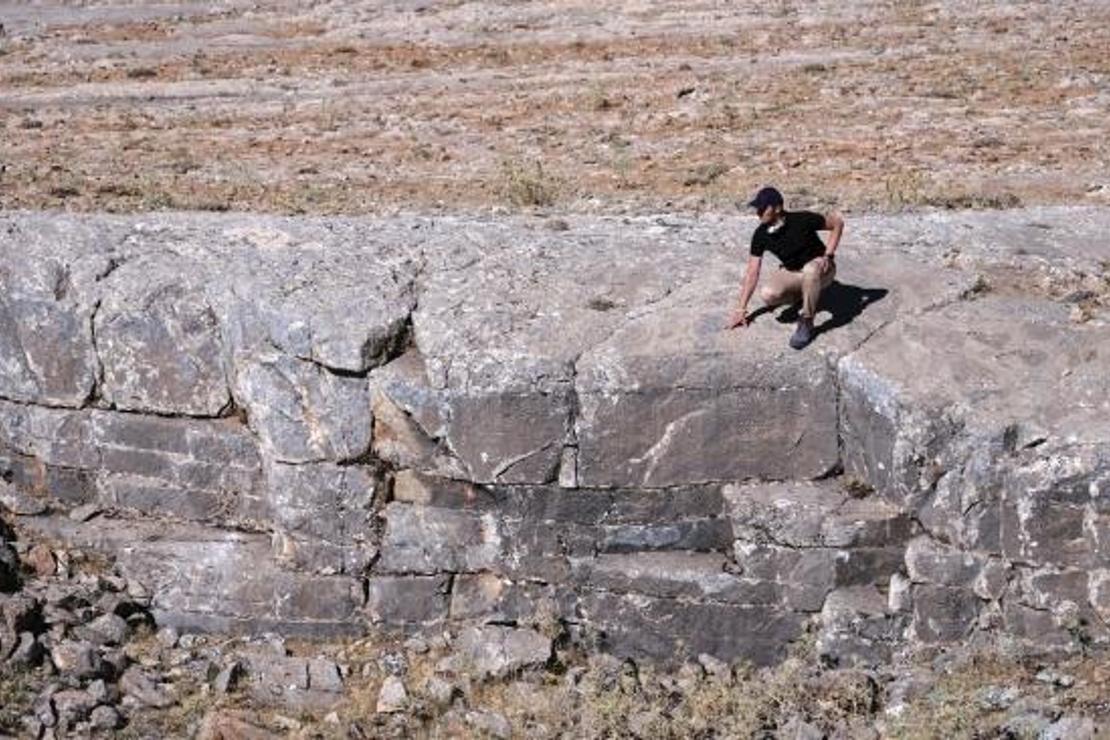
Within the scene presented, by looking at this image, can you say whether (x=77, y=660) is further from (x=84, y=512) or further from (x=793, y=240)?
(x=793, y=240)

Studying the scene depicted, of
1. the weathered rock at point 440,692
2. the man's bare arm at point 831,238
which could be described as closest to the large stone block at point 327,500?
the weathered rock at point 440,692

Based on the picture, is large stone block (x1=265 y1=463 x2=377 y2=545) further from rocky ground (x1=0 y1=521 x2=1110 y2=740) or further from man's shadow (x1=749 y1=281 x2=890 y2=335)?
man's shadow (x1=749 y1=281 x2=890 y2=335)

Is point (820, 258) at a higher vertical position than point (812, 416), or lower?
higher

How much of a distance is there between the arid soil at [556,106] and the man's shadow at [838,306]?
3.18 m

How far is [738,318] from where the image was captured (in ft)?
40.8

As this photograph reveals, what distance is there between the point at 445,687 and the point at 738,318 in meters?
3.52

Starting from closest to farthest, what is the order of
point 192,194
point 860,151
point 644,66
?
point 192,194
point 860,151
point 644,66

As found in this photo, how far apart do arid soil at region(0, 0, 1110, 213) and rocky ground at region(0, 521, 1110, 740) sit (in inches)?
195

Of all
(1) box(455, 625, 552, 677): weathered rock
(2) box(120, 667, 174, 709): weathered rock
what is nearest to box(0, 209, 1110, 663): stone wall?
(1) box(455, 625, 552, 677): weathered rock

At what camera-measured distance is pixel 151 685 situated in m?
12.6

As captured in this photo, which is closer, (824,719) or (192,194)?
(824,719)

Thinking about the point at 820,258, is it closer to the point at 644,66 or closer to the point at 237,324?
the point at 237,324

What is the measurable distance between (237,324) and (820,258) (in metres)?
4.54

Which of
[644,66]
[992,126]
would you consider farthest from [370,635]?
[644,66]
